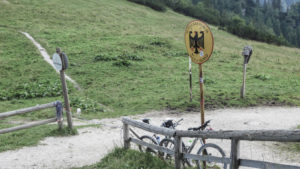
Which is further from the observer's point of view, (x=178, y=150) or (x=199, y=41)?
(x=199, y=41)

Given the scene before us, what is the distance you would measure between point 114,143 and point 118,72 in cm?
1481

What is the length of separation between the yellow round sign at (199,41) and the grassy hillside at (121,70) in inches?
353

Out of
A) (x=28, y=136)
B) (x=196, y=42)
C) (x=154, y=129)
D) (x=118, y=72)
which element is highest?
(x=196, y=42)

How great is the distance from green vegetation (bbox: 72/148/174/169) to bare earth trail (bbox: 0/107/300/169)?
0.85 meters

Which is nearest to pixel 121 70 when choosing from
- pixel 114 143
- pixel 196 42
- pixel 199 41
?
pixel 114 143

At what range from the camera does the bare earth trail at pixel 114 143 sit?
922 cm

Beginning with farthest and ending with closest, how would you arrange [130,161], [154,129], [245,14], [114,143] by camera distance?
[245,14], [114,143], [130,161], [154,129]

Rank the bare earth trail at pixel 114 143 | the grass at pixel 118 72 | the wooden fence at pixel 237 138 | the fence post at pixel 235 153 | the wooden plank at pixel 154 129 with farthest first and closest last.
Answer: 1. the grass at pixel 118 72
2. the bare earth trail at pixel 114 143
3. the wooden plank at pixel 154 129
4. the fence post at pixel 235 153
5. the wooden fence at pixel 237 138

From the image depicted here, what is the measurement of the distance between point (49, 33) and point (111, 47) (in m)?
10.9

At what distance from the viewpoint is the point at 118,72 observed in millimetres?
24422

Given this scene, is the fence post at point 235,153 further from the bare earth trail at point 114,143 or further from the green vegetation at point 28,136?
the green vegetation at point 28,136

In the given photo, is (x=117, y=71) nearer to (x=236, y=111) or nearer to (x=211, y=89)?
(x=211, y=89)

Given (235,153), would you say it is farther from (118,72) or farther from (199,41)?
(118,72)

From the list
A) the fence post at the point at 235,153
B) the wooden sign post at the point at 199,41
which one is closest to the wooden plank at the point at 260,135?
the fence post at the point at 235,153
